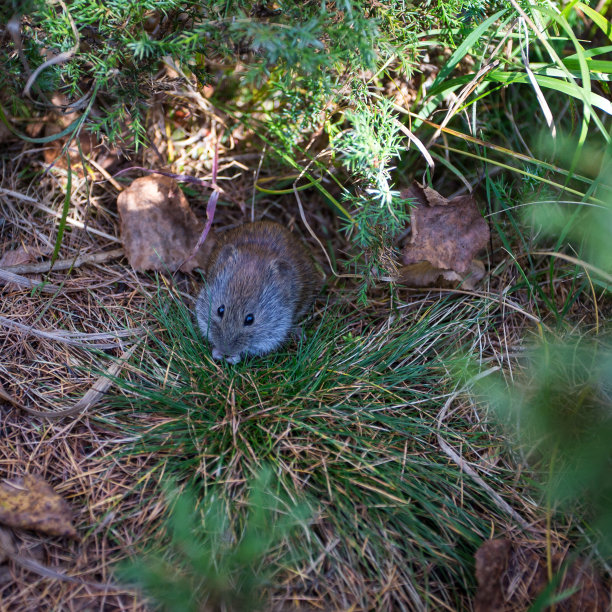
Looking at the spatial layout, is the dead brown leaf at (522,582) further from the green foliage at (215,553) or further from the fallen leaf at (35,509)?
the fallen leaf at (35,509)

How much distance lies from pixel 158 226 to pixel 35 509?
211 cm

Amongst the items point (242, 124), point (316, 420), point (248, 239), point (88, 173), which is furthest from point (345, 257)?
point (88, 173)

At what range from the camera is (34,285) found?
354 cm

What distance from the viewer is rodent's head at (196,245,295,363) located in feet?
11.3

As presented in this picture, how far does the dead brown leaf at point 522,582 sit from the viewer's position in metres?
2.39

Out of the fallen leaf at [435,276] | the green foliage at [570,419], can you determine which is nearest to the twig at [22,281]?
the fallen leaf at [435,276]

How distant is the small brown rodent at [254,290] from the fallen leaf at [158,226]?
23 cm


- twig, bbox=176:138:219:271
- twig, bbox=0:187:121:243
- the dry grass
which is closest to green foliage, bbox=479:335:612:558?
Result: the dry grass

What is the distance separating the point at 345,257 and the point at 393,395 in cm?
153

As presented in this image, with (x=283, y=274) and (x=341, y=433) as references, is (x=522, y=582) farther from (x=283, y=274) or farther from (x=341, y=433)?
(x=283, y=274)

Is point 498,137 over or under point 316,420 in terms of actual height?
over

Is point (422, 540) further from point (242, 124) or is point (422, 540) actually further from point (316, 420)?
point (242, 124)

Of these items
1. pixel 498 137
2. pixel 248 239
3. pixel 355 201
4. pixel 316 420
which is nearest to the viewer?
pixel 316 420

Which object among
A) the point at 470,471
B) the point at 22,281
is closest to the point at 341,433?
the point at 470,471
